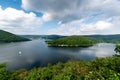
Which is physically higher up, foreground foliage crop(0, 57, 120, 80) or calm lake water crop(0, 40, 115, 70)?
foreground foliage crop(0, 57, 120, 80)

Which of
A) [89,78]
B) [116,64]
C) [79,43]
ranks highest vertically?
[89,78]

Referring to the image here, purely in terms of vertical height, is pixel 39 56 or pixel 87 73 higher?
pixel 87 73

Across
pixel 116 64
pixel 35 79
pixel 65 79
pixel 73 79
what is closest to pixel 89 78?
pixel 65 79

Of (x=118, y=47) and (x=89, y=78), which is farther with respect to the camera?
(x=118, y=47)

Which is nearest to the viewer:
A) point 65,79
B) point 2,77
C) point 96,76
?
point 96,76

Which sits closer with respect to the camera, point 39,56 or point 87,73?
point 87,73

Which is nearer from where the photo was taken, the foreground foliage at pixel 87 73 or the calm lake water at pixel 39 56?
the foreground foliage at pixel 87 73

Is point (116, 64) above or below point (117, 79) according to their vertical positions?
below

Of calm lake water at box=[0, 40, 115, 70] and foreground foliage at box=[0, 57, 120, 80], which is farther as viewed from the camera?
calm lake water at box=[0, 40, 115, 70]

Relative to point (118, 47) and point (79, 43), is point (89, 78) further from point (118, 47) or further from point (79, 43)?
point (79, 43)

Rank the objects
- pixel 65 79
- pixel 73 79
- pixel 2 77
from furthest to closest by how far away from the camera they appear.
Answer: pixel 2 77
pixel 73 79
pixel 65 79

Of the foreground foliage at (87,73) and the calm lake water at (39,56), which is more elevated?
the foreground foliage at (87,73)
